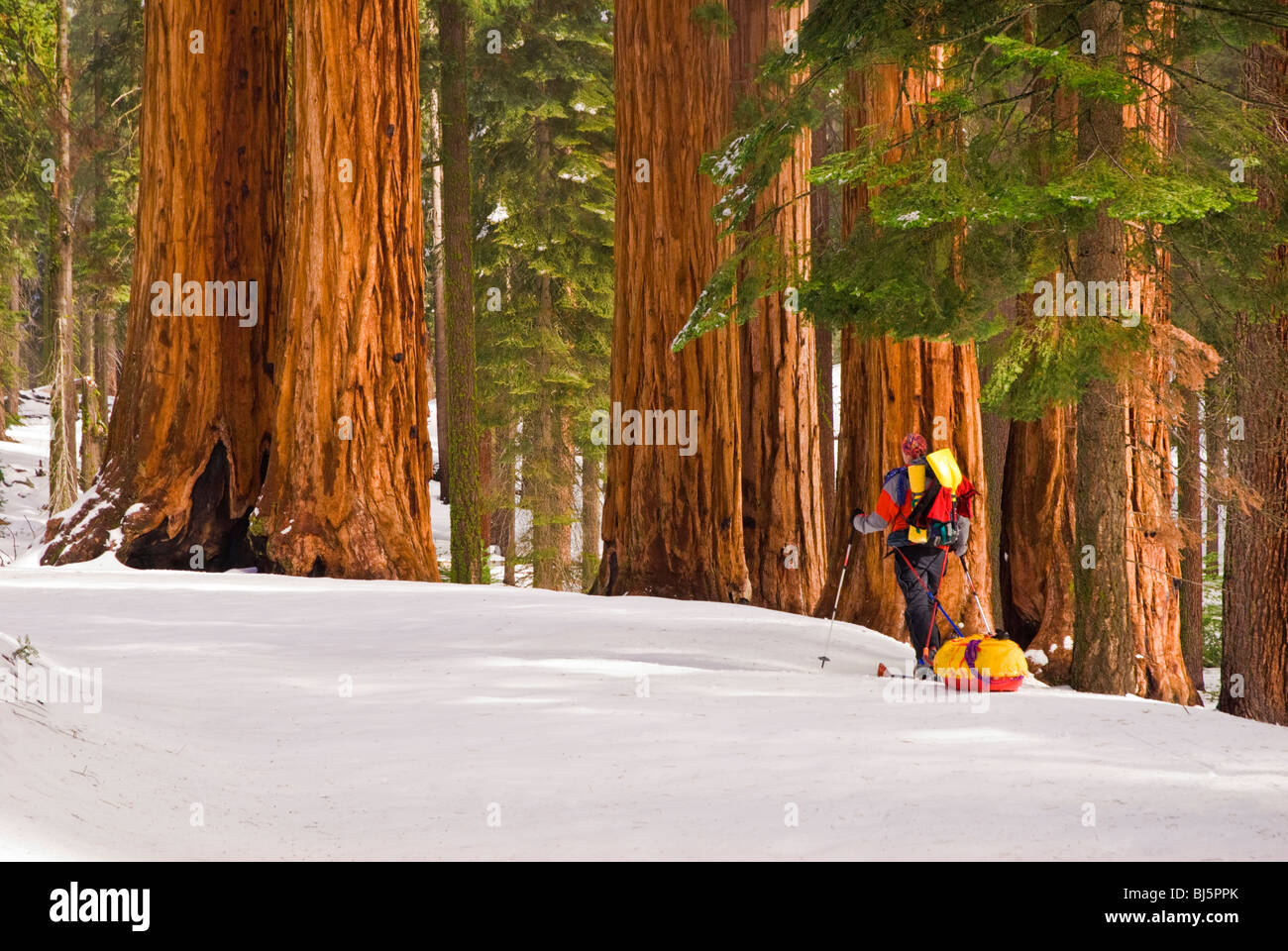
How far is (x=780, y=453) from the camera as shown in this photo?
13.4 metres

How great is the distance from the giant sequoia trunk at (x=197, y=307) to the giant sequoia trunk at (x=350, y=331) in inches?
31.8

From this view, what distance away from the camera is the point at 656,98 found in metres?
13.1

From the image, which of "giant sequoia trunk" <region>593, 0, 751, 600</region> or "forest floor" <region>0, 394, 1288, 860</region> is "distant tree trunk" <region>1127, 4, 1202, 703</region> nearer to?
"forest floor" <region>0, 394, 1288, 860</region>

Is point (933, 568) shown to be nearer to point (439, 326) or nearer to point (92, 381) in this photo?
point (439, 326)

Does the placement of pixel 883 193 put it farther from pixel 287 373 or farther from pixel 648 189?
pixel 287 373

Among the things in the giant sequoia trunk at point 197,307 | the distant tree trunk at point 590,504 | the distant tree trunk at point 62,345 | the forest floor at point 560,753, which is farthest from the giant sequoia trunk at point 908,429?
the distant tree trunk at point 62,345

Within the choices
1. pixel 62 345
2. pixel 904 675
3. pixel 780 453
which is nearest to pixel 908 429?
pixel 780 453

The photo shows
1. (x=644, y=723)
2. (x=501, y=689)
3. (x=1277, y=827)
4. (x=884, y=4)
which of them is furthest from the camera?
(x=884, y=4)

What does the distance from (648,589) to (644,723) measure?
627cm

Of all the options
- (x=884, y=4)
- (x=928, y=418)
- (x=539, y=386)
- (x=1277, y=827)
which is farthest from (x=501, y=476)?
(x=1277, y=827)

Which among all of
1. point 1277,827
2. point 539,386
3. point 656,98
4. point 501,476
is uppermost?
point 656,98

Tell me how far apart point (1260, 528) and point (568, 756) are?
7.08 metres

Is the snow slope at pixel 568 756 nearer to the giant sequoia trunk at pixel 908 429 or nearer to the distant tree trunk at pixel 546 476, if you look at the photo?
the giant sequoia trunk at pixel 908 429

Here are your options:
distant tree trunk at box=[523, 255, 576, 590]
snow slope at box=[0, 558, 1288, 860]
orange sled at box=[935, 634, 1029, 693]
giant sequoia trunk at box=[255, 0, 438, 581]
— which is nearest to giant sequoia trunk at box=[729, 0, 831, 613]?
giant sequoia trunk at box=[255, 0, 438, 581]
